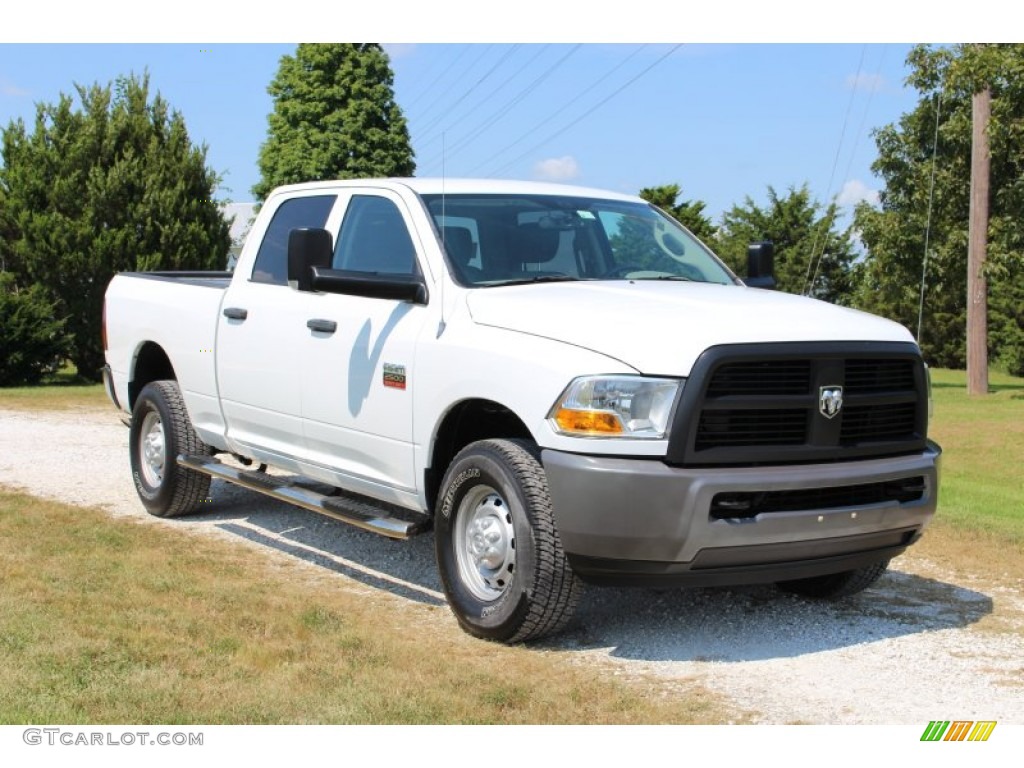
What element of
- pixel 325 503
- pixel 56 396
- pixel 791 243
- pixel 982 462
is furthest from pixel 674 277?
pixel 791 243

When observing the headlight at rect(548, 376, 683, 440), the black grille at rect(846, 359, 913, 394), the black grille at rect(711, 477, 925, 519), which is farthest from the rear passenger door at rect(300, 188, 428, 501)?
the black grille at rect(846, 359, 913, 394)

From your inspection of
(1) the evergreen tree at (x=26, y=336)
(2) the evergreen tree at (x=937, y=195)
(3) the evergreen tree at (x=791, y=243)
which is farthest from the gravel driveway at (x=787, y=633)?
(3) the evergreen tree at (x=791, y=243)

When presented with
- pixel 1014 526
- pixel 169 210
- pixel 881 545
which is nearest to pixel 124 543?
pixel 881 545

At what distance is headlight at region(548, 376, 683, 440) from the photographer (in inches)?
201

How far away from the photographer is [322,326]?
6.75 m

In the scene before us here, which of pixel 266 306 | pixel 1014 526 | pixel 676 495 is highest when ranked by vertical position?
pixel 266 306

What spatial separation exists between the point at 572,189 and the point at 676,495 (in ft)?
8.97

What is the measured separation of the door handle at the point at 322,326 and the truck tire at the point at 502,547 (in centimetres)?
125

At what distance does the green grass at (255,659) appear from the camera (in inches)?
184

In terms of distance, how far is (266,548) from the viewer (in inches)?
308

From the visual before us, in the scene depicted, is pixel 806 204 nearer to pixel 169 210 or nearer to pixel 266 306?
pixel 169 210

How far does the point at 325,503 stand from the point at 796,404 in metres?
2.64

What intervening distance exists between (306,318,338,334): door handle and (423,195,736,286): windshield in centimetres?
82

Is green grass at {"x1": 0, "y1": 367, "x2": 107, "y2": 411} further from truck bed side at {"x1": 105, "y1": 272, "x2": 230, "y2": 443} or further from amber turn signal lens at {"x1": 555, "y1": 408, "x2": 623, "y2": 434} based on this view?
amber turn signal lens at {"x1": 555, "y1": 408, "x2": 623, "y2": 434}
